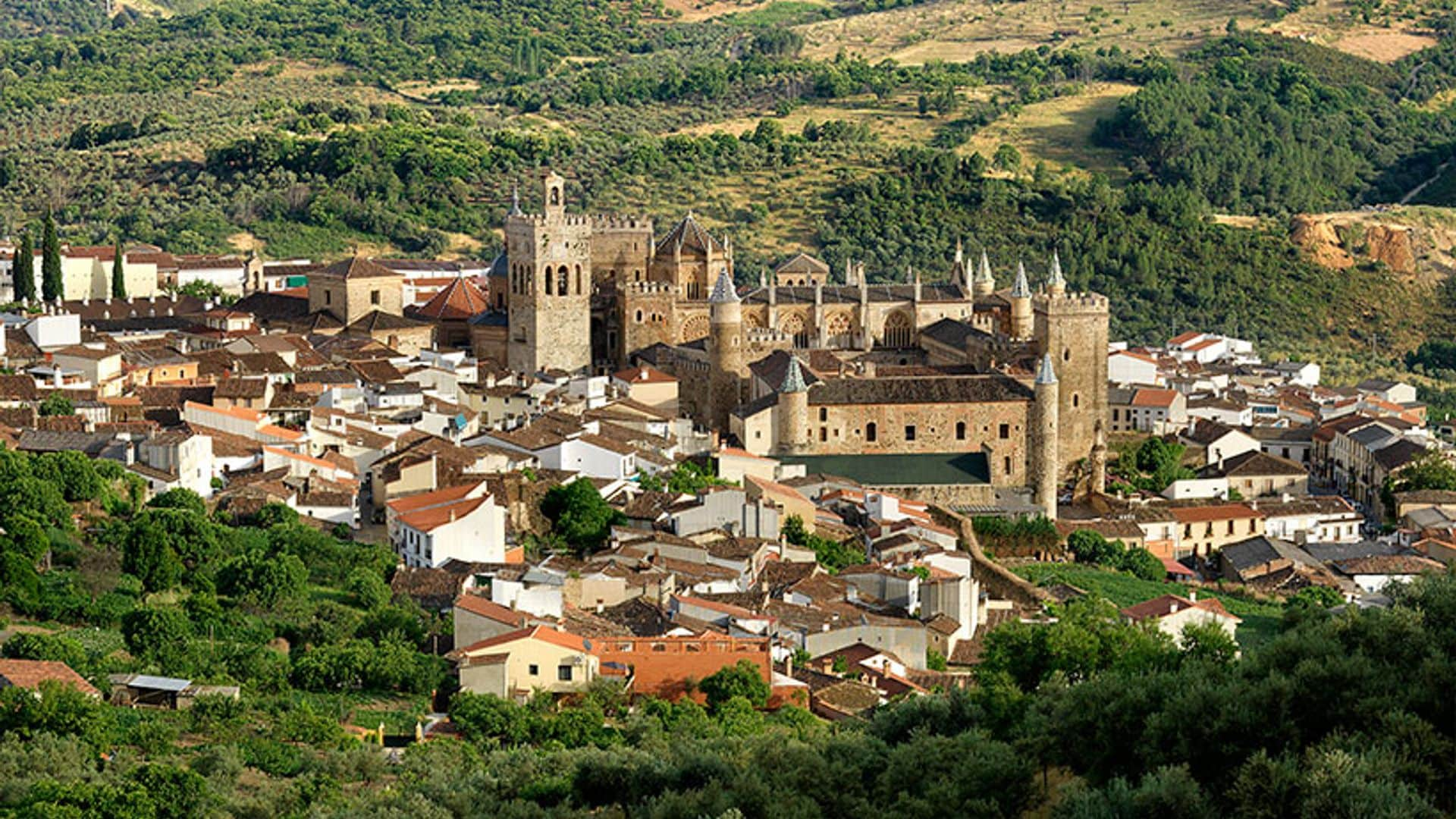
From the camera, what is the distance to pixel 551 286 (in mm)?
41062

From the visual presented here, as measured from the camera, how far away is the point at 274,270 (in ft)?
180

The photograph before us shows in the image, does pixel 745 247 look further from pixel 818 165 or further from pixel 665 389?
pixel 665 389

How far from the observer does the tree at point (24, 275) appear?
4781 cm

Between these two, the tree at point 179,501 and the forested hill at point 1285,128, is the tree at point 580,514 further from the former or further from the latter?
the forested hill at point 1285,128

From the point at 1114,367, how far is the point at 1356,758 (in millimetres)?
Result: 31116

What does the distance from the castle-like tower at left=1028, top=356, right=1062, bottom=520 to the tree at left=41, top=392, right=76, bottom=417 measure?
1432cm

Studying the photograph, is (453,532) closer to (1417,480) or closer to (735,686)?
(735,686)

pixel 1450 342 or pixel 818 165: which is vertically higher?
pixel 818 165

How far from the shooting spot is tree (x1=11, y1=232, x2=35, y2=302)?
47.8 m

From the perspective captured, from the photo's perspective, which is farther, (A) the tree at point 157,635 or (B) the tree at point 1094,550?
(B) the tree at point 1094,550

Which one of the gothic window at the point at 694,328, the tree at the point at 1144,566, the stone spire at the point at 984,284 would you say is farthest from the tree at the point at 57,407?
the stone spire at the point at 984,284

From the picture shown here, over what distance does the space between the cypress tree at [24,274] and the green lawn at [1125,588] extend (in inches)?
920

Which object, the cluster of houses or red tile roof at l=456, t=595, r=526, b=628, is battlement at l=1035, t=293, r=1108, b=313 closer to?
the cluster of houses

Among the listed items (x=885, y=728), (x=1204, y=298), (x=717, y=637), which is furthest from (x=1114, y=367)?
(x=885, y=728)
